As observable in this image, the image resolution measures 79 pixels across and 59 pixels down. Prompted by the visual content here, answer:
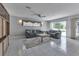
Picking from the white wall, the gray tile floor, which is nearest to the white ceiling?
the gray tile floor

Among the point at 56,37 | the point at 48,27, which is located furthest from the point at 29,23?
the point at 56,37

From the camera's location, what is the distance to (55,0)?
2.50 metres

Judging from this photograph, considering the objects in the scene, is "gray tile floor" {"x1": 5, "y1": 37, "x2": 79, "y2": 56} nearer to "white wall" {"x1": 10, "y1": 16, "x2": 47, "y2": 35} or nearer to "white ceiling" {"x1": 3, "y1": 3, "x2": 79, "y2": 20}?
"white ceiling" {"x1": 3, "y1": 3, "x2": 79, "y2": 20}

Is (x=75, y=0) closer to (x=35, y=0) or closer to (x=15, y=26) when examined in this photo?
(x=35, y=0)

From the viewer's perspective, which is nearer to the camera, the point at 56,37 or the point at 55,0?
the point at 55,0

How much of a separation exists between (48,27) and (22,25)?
4919 millimetres

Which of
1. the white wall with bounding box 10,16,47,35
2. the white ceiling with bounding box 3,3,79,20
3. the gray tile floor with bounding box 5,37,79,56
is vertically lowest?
the gray tile floor with bounding box 5,37,79,56

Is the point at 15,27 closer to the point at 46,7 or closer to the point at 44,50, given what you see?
the point at 46,7

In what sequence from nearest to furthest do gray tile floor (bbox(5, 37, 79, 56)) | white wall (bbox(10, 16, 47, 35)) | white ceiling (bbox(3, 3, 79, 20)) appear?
gray tile floor (bbox(5, 37, 79, 56)) < white ceiling (bbox(3, 3, 79, 20)) < white wall (bbox(10, 16, 47, 35))

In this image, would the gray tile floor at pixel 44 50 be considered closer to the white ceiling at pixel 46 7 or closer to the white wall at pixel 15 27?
the white ceiling at pixel 46 7

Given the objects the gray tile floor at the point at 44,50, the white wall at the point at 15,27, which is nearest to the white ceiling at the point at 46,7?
the gray tile floor at the point at 44,50

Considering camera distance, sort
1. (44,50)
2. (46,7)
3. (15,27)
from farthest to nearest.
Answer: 1. (15,27)
2. (46,7)
3. (44,50)

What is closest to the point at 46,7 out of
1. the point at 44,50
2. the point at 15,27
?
the point at 44,50

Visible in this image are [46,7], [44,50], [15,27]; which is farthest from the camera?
[15,27]
